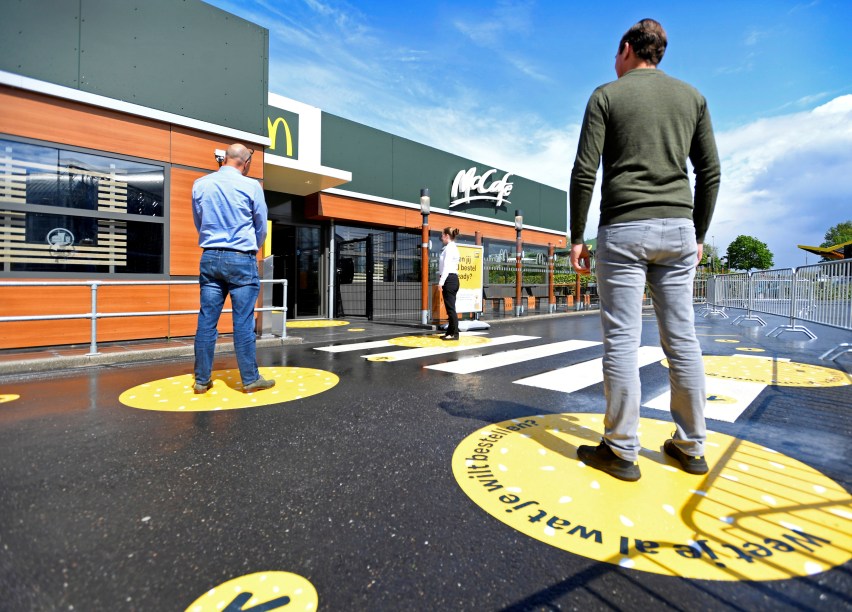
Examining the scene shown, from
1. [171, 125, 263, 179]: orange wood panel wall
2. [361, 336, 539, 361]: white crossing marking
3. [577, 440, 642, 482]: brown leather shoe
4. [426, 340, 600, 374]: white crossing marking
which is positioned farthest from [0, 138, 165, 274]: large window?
[577, 440, 642, 482]: brown leather shoe

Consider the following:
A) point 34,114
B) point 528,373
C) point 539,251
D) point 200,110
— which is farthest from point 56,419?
point 539,251

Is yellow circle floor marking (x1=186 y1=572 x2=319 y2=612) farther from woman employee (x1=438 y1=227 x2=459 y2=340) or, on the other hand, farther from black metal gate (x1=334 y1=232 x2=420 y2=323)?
black metal gate (x1=334 y1=232 x2=420 y2=323)

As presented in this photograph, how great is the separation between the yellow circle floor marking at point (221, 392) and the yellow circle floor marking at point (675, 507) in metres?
1.79

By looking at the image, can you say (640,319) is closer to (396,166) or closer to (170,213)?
(170,213)

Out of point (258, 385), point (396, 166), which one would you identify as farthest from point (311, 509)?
point (396, 166)

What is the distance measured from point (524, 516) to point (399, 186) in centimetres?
1266

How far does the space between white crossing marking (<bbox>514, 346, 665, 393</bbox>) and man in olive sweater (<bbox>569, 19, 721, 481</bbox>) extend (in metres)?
1.66

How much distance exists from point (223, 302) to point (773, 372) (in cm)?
541

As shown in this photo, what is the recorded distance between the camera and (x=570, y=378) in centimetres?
418

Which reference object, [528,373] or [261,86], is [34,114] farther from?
[528,373]

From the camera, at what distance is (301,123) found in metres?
10.6

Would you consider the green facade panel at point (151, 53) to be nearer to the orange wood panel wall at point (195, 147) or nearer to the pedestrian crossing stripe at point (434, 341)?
the orange wood panel wall at point (195, 147)

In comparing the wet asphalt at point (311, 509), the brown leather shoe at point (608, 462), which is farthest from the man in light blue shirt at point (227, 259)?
the brown leather shoe at point (608, 462)

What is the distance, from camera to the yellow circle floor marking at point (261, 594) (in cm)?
120
